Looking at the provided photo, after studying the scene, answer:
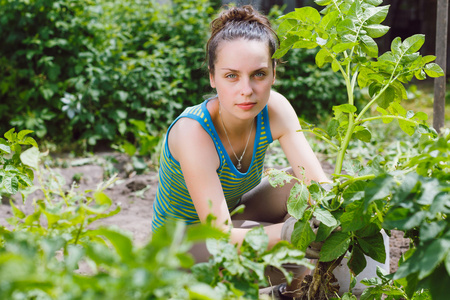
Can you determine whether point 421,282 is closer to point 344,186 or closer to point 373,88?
point 344,186

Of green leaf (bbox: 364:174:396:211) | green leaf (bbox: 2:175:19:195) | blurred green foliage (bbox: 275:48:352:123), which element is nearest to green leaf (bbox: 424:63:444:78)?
green leaf (bbox: 364:174:396:211)

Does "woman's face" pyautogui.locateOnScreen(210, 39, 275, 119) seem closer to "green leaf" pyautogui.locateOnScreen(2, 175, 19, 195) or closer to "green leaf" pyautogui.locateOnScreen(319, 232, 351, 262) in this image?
"green leaf" pyautogui.locateOnScreen(319, 232, 351, 262)

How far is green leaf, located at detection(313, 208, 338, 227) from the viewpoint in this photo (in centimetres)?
125

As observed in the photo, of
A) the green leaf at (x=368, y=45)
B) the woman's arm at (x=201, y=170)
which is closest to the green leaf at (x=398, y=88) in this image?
the green leaf at (x=368, y=45)

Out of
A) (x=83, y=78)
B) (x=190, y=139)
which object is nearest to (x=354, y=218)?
(x=190, y=139)

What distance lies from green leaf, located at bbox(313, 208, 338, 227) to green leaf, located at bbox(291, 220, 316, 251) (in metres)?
0.07

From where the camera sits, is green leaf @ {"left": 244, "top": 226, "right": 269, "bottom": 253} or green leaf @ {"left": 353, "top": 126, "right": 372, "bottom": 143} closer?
green leaf @ {"left": 244, "top": 226, "right": 269, "bottom": 253}

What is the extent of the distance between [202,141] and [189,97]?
3.17 metres

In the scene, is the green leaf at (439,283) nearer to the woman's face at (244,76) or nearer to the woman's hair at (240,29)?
the woman's face at (244,76)

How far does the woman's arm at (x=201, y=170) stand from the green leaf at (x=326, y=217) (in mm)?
408

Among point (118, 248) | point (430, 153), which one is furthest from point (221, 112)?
point (118, 248)

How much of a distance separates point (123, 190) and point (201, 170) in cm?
215

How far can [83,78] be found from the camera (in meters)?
4.60

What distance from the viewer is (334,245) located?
4.39 feet
